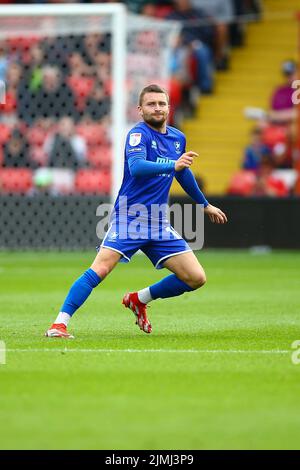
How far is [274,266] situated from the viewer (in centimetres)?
1911

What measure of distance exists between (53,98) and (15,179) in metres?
1.61

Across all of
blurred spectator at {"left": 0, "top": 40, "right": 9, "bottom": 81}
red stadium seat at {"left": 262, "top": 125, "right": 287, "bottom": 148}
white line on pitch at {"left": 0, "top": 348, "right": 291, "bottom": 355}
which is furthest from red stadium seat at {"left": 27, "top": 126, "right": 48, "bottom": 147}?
white line on pitch at {"left": 0, "top": 348, "right": 291, "bottom": 355}

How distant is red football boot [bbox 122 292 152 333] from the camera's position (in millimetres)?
10547

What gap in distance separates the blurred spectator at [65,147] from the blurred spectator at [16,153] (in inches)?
14.6

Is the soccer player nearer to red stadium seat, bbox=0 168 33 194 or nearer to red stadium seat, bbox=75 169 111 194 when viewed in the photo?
red stadium seat, bbox=75 169 111 194

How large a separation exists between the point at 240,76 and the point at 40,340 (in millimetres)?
19139

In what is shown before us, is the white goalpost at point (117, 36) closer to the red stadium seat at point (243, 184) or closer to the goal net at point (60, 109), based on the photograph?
the goal net at point (60, 109)

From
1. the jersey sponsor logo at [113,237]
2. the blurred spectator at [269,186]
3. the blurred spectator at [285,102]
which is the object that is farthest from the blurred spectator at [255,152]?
the jersey sponsor logo at [113,237]

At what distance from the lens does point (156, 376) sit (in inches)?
315

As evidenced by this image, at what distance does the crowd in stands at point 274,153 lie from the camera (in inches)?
902

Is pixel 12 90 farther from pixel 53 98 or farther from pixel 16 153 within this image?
pixel 16 153

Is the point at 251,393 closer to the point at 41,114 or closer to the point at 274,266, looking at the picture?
the point at 274,266

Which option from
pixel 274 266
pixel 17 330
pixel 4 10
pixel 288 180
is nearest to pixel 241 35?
pixel 288 180

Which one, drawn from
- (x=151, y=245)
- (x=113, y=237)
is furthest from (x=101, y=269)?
(x=151, y=245)
